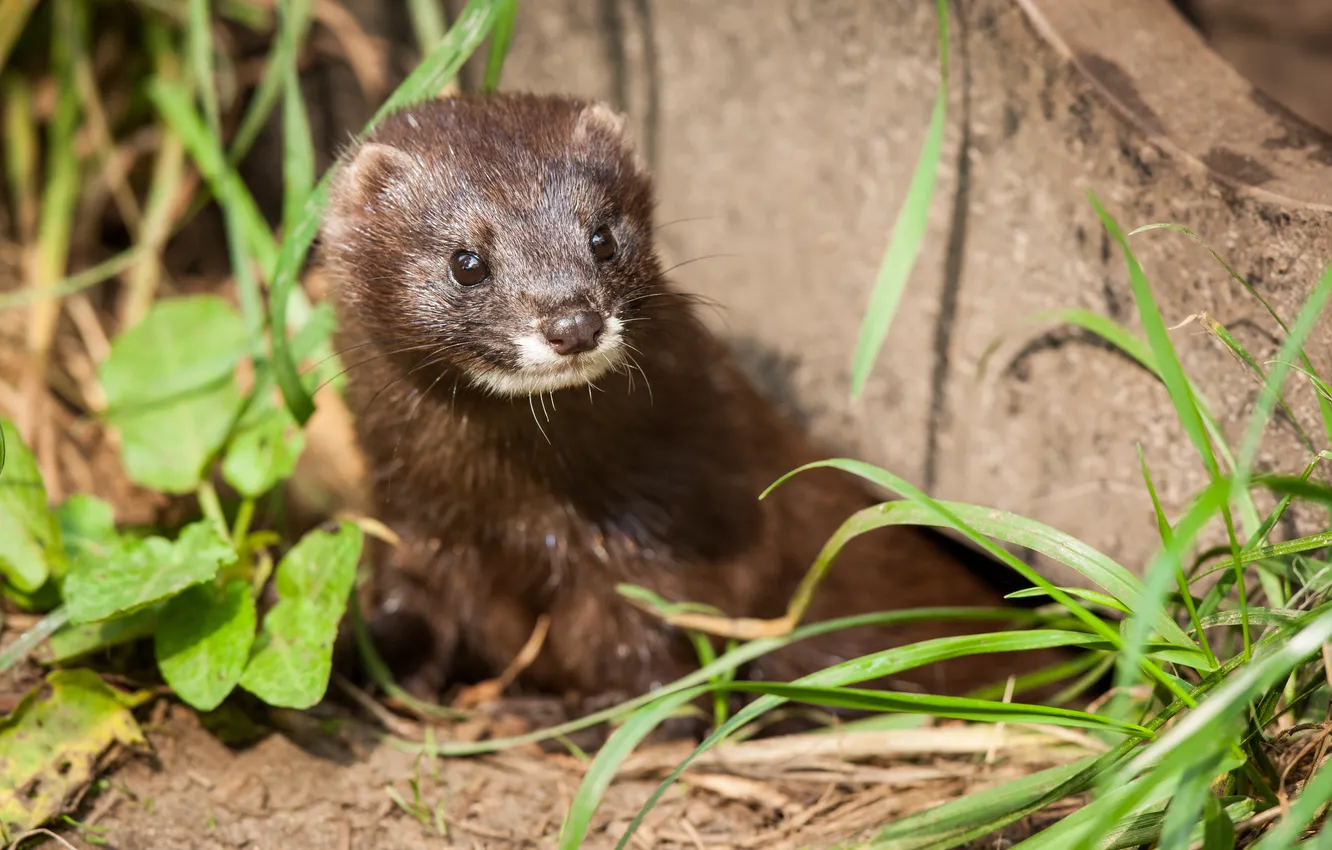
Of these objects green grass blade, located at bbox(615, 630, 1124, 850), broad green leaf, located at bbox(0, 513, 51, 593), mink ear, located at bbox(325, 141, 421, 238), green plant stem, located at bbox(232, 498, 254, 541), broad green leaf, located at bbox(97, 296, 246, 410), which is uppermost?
mink ear, located at bbox(325, 141, 421, 238)

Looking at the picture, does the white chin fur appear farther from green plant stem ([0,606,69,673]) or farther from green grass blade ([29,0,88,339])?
green grass blade ([29,0,88,339])

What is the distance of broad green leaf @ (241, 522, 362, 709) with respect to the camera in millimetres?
2604

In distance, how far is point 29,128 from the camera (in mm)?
4227

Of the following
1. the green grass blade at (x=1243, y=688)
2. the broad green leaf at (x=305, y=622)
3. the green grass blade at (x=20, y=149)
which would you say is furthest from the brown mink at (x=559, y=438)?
the green grass blade at (x=20, y=149)

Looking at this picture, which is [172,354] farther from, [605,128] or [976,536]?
[976,536]

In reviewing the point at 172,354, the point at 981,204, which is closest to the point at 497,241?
the point at 981,204

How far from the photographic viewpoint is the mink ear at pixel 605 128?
2.69 meters

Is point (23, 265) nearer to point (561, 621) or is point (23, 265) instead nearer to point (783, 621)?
point (561, 621)

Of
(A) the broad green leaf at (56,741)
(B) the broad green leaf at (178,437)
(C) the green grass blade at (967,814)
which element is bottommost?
(C) the green grass blade at (967,814)

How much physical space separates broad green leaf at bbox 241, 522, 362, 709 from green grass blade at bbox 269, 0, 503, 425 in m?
0.36

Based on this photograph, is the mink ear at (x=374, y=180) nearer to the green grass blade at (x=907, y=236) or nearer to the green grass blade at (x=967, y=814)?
the green grass blade at (x=907, y=236)

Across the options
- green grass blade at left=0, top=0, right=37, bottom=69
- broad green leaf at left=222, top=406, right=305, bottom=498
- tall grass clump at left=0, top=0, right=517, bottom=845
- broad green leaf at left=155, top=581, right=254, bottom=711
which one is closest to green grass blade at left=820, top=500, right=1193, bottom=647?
tall grass clump at left=0, top=0, right=517, bottom=845

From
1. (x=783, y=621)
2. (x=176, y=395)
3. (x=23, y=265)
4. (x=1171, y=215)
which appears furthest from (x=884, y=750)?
(x=23, y=265)

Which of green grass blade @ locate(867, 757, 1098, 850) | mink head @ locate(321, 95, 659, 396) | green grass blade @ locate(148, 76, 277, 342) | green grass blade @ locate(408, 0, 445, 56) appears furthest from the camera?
green grass blade @ locate(408, 0, 445, 56)
